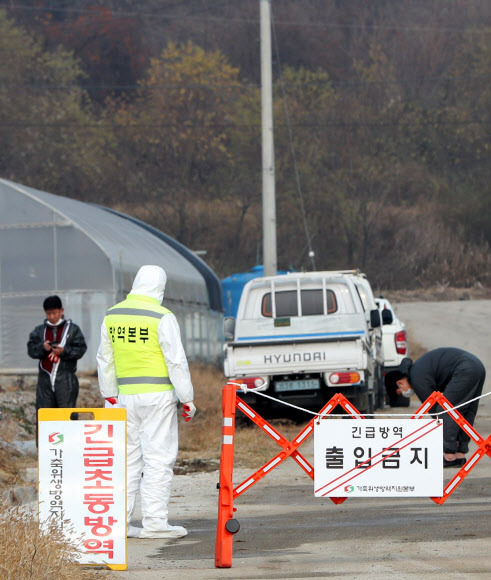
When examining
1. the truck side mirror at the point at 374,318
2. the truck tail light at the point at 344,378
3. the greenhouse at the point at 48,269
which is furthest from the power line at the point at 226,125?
the truck tail light at the point at 344,378

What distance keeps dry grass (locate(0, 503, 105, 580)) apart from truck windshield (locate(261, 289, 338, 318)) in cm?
1136

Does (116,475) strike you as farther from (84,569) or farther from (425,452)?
(425,452)

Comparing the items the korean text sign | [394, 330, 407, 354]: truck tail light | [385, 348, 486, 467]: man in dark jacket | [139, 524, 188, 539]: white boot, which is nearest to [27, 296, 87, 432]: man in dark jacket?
[385, 348, 486, 467]: man in dark jacket

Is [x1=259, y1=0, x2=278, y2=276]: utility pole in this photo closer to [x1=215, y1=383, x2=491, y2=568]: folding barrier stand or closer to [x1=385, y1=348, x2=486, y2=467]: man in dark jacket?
[x1=385, y1=348, x2=486, y2=467]: man in dark jacket

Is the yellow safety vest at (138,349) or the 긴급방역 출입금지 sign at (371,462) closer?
the 긴급방역 출입금지 sign at (371,462)

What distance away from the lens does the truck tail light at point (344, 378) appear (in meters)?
15.2

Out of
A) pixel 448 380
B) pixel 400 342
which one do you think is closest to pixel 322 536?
pixel 448 380

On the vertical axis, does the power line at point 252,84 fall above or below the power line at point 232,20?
below

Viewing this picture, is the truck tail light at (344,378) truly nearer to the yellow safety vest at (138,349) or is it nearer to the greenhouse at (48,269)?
the greenhouse at (48,269)

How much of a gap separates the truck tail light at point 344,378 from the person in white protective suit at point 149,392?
738 cm

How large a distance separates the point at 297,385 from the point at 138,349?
766cm

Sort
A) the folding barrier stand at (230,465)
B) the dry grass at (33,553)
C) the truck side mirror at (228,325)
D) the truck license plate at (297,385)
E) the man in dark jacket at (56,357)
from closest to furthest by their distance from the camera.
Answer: the dry grass at (33,553)
the folding barrier stand at (230,465)
the man in dark jacket at (56,357)
the truck license plate at (297,385)
the truck side mirror at (228,325)

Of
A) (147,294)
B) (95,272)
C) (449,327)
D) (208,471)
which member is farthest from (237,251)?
(147,294)

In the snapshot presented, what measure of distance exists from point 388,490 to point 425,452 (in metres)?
0.35
